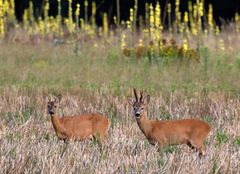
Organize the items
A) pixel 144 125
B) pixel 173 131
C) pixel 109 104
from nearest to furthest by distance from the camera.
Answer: pixel 173 131 → pixel 144 125 → pixel 109 104

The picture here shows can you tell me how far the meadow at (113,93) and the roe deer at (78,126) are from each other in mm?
154

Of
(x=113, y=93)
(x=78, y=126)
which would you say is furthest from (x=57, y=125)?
(x=113, y=93)

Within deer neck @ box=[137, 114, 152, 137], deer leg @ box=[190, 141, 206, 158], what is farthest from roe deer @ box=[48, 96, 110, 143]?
deer leg @ box=[190, 141, 206, 158]

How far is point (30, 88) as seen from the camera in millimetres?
13914

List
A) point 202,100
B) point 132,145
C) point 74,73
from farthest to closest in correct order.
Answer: point 74,73 → point 202,100 → point 132,145

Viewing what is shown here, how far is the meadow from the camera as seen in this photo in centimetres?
842

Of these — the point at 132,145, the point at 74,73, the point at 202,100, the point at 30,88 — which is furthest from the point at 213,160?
the point at 74,73

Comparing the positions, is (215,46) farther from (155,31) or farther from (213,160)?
(213,160)

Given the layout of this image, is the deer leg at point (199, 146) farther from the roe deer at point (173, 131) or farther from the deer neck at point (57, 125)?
the deer neck at point (57, 125)

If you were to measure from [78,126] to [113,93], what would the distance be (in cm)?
313

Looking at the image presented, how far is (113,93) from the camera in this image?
1364cm

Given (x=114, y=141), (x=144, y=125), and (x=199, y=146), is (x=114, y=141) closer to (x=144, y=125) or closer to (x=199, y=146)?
(x=144, y=125)

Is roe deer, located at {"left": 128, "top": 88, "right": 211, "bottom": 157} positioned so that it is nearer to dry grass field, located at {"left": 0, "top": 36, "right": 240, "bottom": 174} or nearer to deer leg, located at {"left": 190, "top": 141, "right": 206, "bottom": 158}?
deer leg, located at {"left": 190, "top": 141, "right": 206, "bottom": 158}

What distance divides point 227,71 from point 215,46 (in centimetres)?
332
